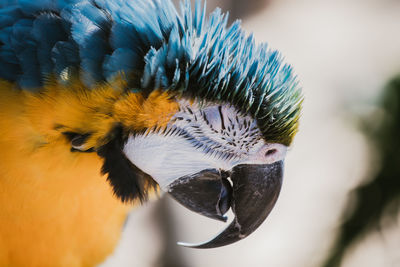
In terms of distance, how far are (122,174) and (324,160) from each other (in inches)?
82.1

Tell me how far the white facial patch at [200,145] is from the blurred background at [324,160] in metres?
1.42

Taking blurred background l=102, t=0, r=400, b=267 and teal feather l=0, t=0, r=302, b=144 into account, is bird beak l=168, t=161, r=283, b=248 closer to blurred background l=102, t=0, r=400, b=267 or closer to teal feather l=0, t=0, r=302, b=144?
teal feather l=0, t=0, r=302, b=144

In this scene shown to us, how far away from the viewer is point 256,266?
9.88 ft

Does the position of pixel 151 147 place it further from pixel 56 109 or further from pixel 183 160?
pixel 56 109

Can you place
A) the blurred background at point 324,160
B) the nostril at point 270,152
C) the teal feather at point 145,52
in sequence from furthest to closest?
the blurred background at point 324,160
the nostril at point 270,152
the teal feather at point 145,52

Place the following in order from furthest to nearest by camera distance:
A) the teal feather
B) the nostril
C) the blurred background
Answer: the blurred background < the nostril < the teal feather

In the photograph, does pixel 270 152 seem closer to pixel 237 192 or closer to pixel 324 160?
pixel 237 192

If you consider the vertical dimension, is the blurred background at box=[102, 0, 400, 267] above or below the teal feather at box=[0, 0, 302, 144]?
below

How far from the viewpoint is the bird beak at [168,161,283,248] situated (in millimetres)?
1048

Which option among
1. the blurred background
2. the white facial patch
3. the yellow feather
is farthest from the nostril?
the blurred background

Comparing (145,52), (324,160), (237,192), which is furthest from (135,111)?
(324,160)

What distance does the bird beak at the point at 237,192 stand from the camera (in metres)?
1.05

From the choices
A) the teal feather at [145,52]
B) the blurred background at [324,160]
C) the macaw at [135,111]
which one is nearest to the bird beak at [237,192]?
the macaw at [135,111]

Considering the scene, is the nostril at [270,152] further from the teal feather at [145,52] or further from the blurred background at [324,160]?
the blurred background at [324,160]
